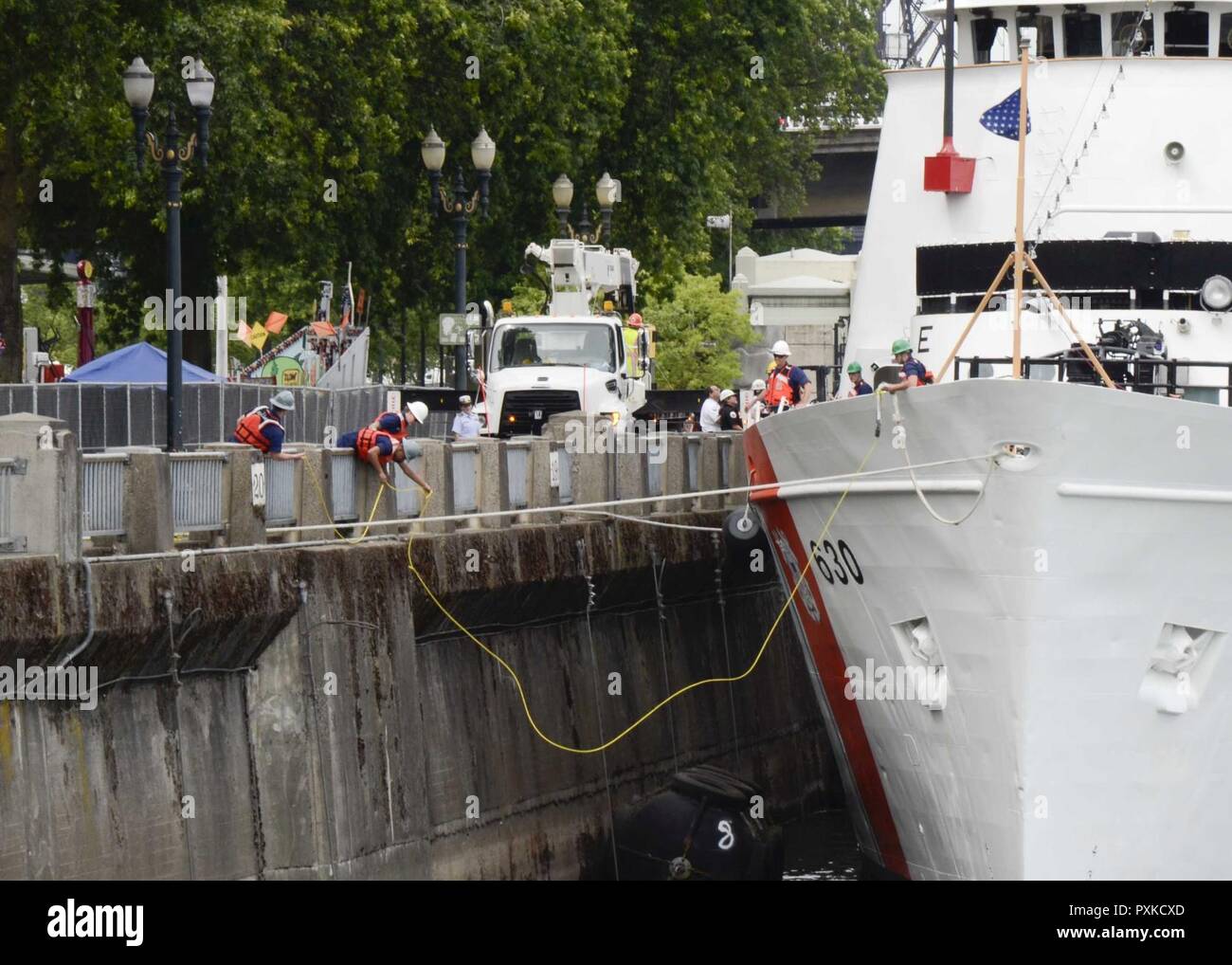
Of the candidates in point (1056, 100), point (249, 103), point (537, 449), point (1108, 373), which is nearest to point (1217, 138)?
point (1056, 100)

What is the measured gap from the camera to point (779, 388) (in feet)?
76.4

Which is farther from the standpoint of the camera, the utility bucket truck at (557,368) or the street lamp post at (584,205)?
the street lamp post at (584,205)

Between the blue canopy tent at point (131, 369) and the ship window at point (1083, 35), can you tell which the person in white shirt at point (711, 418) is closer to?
the blue canopy tent at point (131, 369)

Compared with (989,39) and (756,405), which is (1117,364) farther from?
(756,405)

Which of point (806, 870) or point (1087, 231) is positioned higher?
point (1087, 231)

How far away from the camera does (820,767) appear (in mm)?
27031

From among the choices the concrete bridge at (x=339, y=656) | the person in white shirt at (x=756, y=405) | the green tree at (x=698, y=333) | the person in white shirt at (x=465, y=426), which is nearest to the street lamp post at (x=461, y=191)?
the person in white shirt at (x=465, y=426)

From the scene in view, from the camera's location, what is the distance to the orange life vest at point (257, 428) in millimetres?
18094

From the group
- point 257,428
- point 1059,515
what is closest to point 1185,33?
point 1059,515

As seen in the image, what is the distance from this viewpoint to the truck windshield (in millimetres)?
30797

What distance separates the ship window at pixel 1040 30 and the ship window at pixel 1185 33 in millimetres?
1059

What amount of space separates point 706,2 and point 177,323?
26614 millimetres

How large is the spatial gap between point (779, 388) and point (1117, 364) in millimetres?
5603

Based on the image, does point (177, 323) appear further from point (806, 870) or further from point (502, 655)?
point (806, 870)
